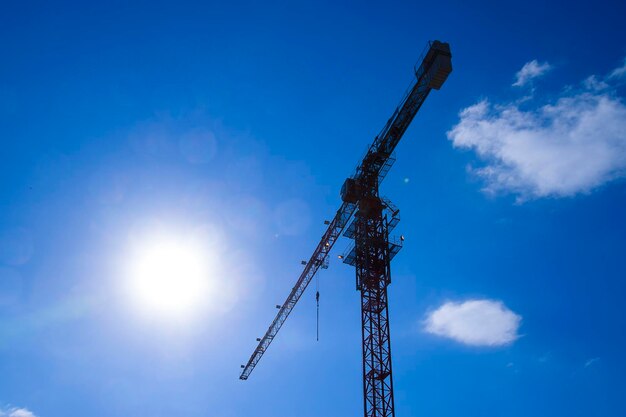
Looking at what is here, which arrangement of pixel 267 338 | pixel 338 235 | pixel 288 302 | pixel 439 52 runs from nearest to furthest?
1. pixel 439 52
2. pixel 338 235
3. pixel 288 302
4. pixel 267 338

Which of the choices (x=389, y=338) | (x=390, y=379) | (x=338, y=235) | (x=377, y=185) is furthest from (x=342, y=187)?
(x=390, y=379)

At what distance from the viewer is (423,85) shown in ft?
144

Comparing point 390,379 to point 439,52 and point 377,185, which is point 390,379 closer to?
point 377,185

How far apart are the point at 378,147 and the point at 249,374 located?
4226cm

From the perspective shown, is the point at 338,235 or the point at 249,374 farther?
the point at 249,374

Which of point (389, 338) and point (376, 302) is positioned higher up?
point (376, 302)

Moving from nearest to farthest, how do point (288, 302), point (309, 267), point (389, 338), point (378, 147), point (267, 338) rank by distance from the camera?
point (389, 338)
point (378, 147)
point (309, 267)
point (288, 302)
point (267, 338)

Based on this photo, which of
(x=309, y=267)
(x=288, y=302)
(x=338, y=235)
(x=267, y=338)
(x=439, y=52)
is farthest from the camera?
(x=267, y=338)

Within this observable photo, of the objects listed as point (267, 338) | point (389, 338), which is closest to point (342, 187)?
point (389, 338)

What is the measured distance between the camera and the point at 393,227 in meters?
49.0

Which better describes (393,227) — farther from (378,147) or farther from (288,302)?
(288,302)

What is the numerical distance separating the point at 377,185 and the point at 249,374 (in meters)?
39.1

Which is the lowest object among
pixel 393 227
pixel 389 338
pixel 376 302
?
pixel 389 338

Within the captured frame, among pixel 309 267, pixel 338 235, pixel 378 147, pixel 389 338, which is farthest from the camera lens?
pixel 309 267
